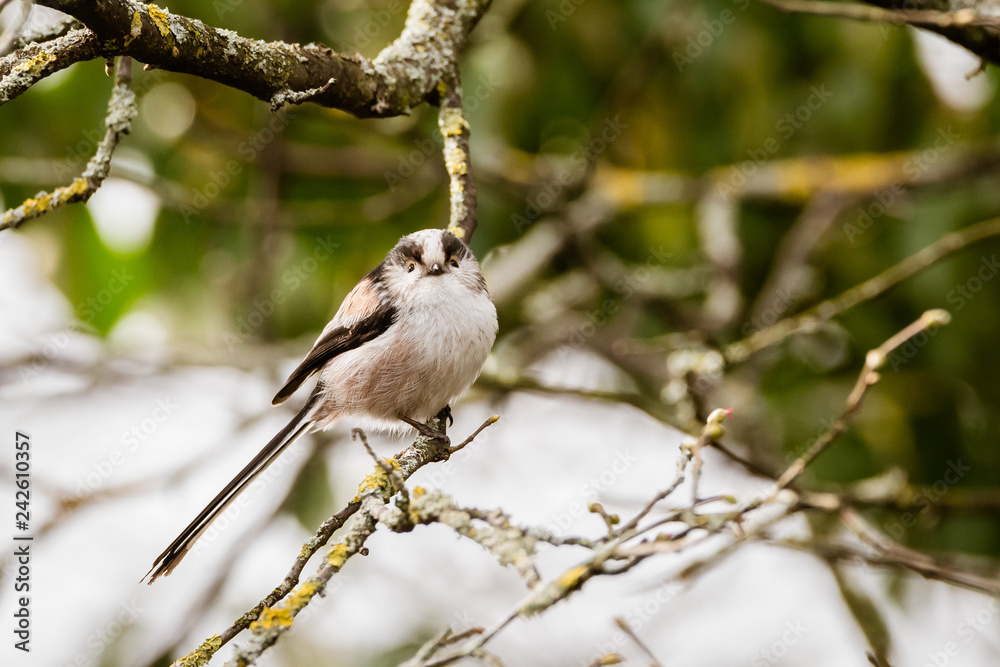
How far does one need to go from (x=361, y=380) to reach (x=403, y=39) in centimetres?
94

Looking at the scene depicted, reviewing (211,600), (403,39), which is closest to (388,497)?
(403,39)

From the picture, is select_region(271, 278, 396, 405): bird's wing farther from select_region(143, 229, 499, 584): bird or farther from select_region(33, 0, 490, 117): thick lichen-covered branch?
select_region(33, 0, 490, 117): thick lichen-covered branch

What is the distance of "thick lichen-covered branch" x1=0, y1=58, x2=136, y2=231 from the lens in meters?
1.62

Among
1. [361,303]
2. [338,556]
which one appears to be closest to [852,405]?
[338,556]

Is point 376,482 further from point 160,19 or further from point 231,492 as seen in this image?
point 160,19

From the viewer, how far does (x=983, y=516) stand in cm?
371

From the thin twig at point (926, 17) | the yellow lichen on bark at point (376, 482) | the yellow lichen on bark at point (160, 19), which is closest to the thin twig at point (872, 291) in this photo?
the thin twig at point (926, 17)

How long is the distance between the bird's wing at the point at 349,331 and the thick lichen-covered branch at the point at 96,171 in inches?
34.2

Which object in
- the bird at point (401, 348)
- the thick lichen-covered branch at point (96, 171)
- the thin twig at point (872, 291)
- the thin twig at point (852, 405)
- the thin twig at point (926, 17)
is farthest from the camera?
the thin twig at point (872, 291)

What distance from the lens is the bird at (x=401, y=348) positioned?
2373mm

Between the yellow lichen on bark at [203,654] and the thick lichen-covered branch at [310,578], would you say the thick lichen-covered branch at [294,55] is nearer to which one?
the thick lichen-covered branch at [310,578]

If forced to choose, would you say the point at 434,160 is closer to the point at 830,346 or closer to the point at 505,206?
the point at 505,206

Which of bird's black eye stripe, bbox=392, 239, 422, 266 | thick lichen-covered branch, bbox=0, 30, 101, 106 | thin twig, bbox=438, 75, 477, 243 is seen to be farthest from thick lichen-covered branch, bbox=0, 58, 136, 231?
bird's black eye stripe, bbox=392, 239, 422, 266

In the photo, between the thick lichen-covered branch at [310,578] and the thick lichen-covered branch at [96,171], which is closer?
the thick lichen-covered branch at [310,578]
